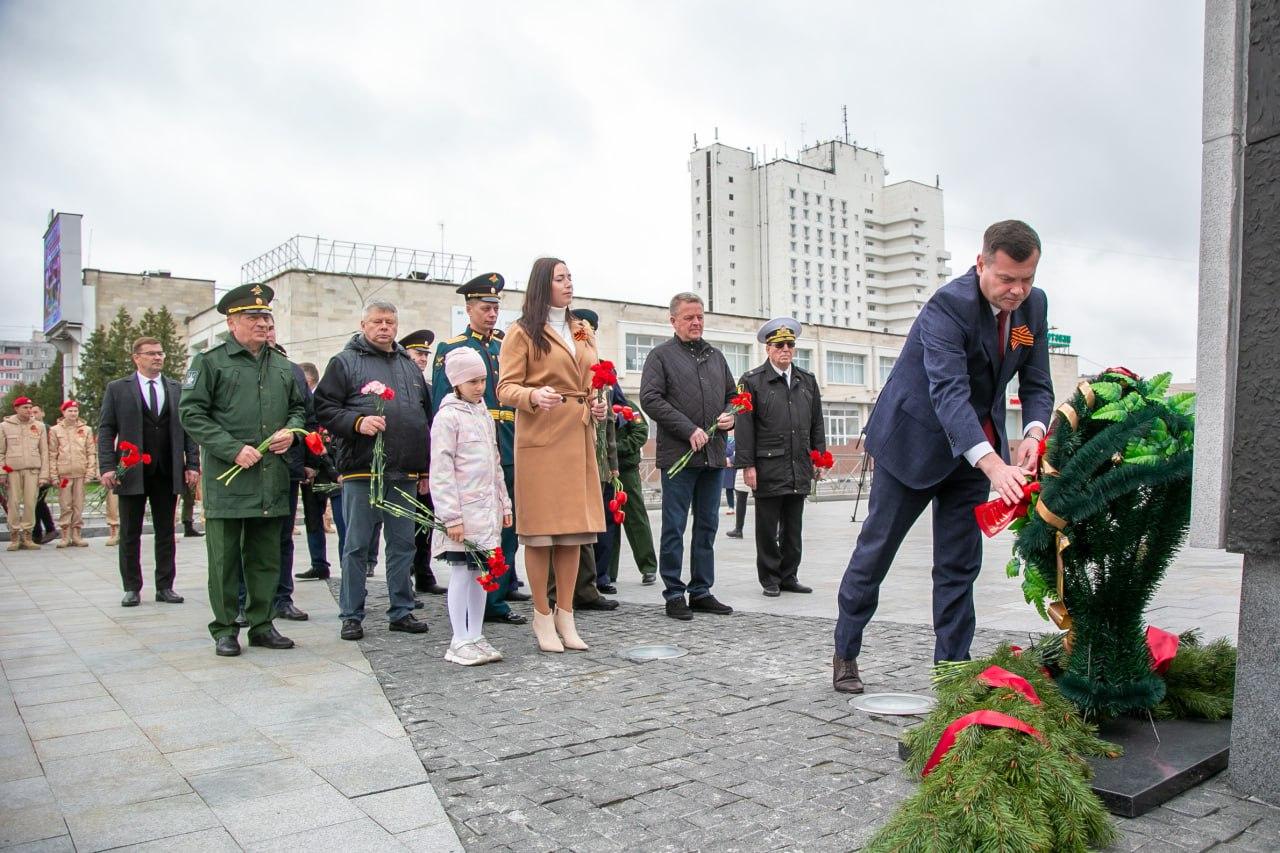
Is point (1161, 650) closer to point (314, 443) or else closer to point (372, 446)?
point (372, 446)

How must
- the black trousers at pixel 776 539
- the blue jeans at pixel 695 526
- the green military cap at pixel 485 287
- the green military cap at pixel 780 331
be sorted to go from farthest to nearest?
the green military cap at pixel 780 331
the black trousers at pixel 776 539
the green military cap at pixel 485 287
the blue jeans at pixel 695 526

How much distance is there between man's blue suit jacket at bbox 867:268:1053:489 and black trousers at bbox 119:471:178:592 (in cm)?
619

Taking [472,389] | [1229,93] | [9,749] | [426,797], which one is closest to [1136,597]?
[1229,93]

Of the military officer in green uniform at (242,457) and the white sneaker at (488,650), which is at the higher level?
the military officer in green uniform at (242,457)

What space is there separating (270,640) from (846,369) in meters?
66.9

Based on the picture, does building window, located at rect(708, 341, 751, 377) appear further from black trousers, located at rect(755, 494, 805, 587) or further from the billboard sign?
black trousers, located at rect(755, 494, 805, 587)

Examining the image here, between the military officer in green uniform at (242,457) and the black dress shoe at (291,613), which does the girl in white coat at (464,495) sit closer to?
the military officer in green uniform at (242,457)

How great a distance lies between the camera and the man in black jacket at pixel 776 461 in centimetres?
791

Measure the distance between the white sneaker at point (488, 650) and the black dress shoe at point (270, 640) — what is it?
4.37ft

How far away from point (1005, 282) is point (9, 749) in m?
4.31

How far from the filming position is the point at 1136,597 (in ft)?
11.4

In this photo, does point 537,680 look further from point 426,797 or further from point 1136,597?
point 1136,597

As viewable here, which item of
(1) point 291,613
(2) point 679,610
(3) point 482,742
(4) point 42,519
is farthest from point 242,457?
(4) point 42,519

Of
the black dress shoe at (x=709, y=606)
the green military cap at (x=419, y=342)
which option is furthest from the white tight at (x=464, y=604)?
the green military cap at (x=419, y=342)
